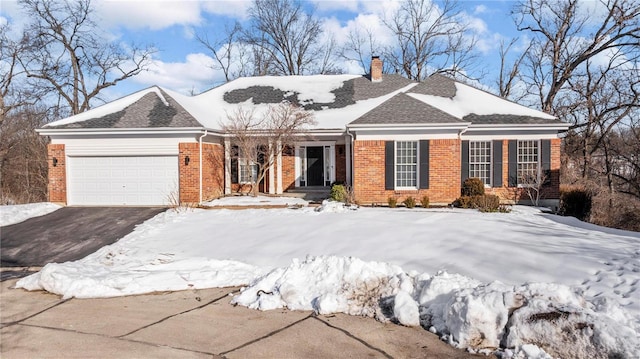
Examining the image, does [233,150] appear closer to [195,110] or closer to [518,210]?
[195,110]

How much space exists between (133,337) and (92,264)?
179 inches

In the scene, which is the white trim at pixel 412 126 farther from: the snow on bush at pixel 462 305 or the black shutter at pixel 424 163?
the snow on bush at pixel 462 305

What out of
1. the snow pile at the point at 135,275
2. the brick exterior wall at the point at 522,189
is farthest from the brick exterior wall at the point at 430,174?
the snow pile at the point at 135,275

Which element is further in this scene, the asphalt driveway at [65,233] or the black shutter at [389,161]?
the black shutter at [389,161]

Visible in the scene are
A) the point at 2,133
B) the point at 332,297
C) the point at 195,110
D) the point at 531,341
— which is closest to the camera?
the point at 531,341

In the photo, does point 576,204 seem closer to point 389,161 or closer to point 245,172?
point 389,161

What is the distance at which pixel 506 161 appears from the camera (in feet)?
55.6

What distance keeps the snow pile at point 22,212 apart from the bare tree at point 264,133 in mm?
7225

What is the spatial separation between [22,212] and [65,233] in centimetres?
374

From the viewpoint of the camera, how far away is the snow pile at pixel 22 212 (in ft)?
46.0

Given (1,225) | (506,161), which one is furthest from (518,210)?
(1,225)

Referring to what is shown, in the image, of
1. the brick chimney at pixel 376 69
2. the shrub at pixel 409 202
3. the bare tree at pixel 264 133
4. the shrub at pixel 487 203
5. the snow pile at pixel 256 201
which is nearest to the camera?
the shrub at pixel 487 203

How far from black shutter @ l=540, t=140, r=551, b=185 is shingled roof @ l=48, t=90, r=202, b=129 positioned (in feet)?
44.5

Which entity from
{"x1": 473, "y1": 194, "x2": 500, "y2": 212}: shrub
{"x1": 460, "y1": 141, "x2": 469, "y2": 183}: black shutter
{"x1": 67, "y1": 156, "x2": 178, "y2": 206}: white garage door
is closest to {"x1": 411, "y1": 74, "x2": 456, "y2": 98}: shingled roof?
{"x1": 460, "y1": 141, "x2": 469, "y2": 183}: black shutter
